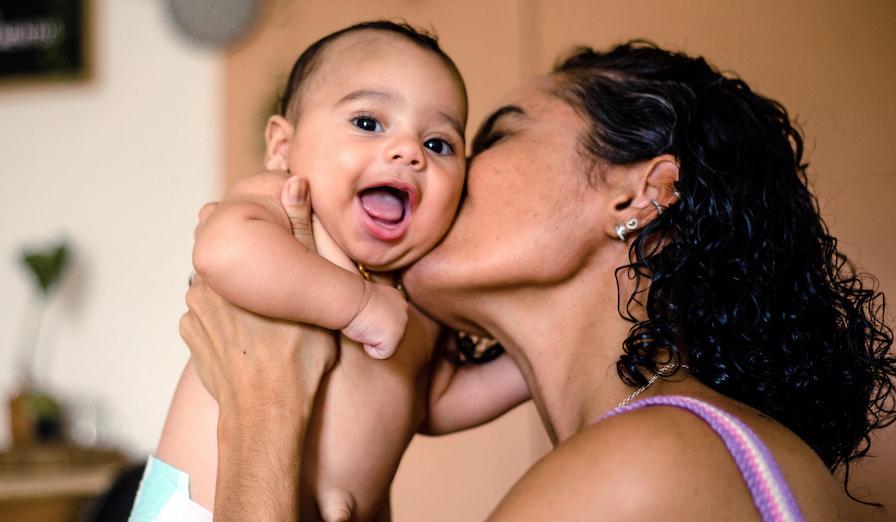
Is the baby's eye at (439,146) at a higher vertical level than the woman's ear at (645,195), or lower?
higher

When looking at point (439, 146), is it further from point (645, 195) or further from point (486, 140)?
point (645, 195)

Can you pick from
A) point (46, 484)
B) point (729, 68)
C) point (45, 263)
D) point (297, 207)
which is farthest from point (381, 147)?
point (45, 263)

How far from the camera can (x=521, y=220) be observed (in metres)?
1.29

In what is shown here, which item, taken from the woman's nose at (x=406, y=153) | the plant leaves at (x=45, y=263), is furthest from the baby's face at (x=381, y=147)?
the plant leaves at (x=45, y=263)

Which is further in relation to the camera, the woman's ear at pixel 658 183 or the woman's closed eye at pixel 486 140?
the woman's closed eye at pixel 486 140

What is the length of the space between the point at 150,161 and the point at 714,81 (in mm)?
2515

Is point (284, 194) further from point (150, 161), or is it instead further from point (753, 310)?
point (150, 161)

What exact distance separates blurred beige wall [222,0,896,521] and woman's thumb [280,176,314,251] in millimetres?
822

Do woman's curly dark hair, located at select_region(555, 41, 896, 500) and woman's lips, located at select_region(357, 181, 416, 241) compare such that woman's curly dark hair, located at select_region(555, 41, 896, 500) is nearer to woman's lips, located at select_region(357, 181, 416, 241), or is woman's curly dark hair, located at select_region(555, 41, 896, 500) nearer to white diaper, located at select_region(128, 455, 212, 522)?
woman's lips, located at select_region(357, 181, 416, 241)

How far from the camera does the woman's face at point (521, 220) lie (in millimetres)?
1283

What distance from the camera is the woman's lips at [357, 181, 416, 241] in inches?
48.6

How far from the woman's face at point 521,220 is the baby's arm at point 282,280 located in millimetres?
145

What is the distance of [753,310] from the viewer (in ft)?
3.95

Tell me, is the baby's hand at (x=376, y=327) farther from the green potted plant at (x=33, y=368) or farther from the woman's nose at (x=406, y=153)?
the green potted plant at (x=33, y=368)
